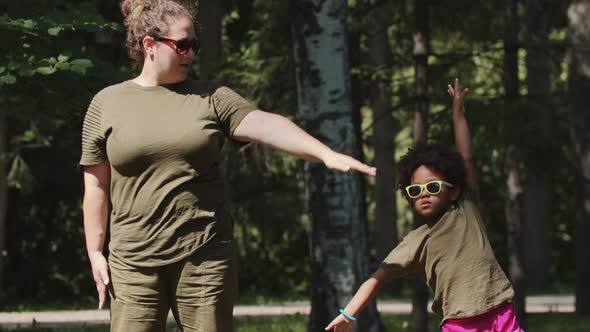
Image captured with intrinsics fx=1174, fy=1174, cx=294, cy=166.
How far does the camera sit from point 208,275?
425 cm

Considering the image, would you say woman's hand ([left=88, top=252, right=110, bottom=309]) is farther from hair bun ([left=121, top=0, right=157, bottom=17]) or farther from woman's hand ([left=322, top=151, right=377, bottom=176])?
woman's hand ([left=322, top=151, right=377, bottom=176])

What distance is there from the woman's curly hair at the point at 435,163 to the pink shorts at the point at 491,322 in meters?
0.61

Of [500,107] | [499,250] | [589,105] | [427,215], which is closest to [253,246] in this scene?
[499,250]

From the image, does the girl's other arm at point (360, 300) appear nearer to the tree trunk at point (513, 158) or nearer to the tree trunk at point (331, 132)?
the tree trunk at point (331, 132)

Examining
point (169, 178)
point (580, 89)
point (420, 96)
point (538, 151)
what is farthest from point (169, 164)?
point (580, 89)

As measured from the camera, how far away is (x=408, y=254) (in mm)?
5469

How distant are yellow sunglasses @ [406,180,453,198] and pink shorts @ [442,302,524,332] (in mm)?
599

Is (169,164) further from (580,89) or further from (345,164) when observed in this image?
(580,89)

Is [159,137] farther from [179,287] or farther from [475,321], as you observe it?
[475,321]

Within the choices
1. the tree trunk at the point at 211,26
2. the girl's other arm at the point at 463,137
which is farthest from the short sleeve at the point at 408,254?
the tree trunk at the point at 211,26

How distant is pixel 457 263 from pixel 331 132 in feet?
15.4

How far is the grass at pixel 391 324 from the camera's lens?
44.2 feet

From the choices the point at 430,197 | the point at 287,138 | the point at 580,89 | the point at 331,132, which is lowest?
the point at 430,197

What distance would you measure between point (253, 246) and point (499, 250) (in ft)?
24.2
